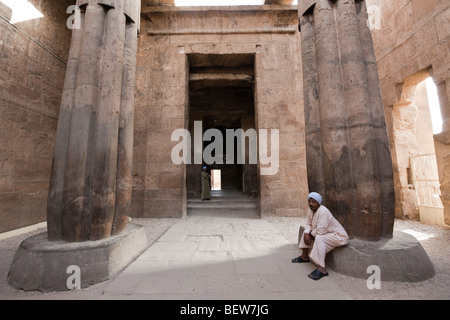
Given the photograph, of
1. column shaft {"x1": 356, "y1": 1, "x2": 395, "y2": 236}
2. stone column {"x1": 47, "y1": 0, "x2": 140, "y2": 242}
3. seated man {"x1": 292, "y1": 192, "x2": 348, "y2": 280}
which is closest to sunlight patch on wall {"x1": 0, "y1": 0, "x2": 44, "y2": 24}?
stone column {"x1": 47, "y1": 0, "x2": 140, "y2": 242}

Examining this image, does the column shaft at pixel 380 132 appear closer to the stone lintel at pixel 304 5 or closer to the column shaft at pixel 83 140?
the stone lintel at pixel 304 5

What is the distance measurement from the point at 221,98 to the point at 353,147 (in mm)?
9325

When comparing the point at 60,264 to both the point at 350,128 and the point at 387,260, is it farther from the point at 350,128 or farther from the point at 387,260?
the point at 350,128

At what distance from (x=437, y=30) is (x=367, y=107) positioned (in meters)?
4.08

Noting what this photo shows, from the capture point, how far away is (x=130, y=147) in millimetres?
3322

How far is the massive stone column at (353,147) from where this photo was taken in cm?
240

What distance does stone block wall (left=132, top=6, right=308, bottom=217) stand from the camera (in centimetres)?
639

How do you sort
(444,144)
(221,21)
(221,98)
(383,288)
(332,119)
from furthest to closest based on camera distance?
(221,98) < (221,21) < (444,144) < (332,119) < (383,288)

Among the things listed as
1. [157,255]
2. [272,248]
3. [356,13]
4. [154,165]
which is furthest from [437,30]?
[154,165]

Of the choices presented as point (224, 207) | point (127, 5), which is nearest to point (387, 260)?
point (127, 5)

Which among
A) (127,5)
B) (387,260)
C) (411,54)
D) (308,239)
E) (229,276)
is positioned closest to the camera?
(387,260)

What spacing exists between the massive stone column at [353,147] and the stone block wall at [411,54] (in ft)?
9.92

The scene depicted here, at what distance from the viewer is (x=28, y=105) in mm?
4797

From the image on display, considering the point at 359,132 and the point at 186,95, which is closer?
the point at 359,132
